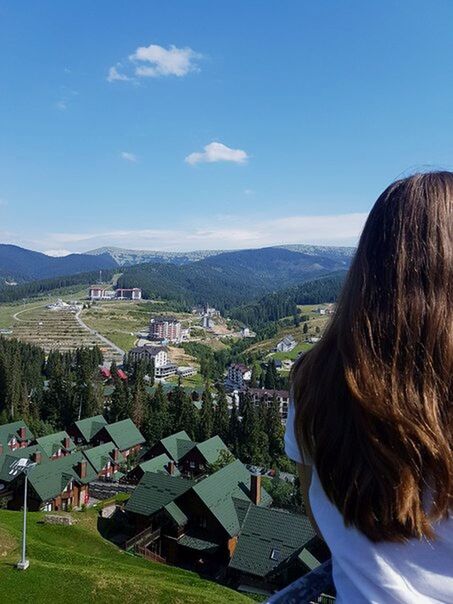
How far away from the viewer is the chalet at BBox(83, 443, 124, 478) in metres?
29.1

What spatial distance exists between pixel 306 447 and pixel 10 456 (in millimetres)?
29016

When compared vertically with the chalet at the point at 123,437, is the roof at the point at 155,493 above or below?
above

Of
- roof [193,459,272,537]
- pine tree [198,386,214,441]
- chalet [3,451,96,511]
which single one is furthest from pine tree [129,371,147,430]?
roof [193,459,272,537]

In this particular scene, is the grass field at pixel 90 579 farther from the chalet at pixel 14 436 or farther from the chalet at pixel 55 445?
the chalet at pixel 14 436

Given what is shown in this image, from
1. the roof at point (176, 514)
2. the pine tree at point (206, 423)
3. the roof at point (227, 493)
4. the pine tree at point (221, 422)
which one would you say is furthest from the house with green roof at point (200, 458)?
the roof at point (176, 514)

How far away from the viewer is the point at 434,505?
4.10 ft

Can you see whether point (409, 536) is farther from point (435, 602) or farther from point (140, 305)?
point (140, 305)

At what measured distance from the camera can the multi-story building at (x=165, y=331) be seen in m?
107

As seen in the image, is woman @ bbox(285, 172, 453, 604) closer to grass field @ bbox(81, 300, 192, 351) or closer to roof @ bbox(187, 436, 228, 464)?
roof @ bbox(187, 436, 228, 464)

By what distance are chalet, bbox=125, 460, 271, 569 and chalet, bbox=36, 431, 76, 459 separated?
10.1 meters

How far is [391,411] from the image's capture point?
1.30 metres

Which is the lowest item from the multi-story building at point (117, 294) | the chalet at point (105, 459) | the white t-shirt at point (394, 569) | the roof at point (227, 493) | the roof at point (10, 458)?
the chalet at point (105, 459)

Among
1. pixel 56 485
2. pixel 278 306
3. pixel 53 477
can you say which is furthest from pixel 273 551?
pixel 278 306

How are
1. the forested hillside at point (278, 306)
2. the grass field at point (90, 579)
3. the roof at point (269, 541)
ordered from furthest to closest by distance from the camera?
1. the forested hillside at point (278, 306)
2. the roof at point (269, 541)
3. the grass field at point (90, 579)
